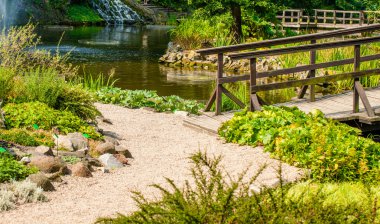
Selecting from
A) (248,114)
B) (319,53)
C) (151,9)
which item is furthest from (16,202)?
(151,9)

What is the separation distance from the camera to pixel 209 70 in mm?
26250

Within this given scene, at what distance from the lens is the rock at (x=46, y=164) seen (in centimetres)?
908

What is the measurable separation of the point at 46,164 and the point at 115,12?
4167cm

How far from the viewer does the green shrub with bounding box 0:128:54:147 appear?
1005 centimetres

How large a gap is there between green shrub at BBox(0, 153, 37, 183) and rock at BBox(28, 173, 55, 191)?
198 millimetres

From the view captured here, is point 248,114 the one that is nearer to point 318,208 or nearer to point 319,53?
point 318,208

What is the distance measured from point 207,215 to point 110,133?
658 cm

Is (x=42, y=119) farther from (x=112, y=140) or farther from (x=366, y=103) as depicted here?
(x=366, y=103)

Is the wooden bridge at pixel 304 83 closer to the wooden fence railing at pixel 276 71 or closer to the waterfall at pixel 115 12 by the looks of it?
the wooden fence railing at pixel 276 71

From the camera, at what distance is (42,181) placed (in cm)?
845

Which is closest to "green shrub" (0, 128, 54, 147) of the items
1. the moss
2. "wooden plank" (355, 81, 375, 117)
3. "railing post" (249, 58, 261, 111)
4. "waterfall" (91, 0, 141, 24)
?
"railing post" (249, 58, 261, 111)

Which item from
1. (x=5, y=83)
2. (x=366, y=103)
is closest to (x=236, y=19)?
(x=366, y=103)

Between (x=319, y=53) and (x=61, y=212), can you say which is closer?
(x=61, y=212)

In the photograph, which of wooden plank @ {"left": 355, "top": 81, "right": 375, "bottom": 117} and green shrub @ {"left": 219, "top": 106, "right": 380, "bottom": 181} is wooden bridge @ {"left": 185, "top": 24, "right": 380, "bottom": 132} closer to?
wooden plank @ {"left": 355, "top": 81, "right": 375, "bottom": 117}
